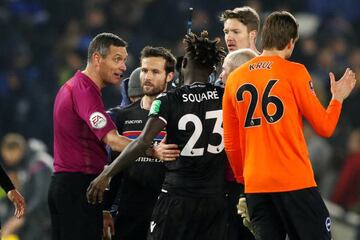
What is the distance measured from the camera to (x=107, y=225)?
A: 9.16 meters

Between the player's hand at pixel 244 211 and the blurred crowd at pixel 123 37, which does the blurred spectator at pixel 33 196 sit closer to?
the blurred crowd at pixel 123 37

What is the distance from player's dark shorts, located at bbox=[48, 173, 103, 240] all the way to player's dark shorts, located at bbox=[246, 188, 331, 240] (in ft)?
4.82

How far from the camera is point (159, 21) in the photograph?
18.7 metres

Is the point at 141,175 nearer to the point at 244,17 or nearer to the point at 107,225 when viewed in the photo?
the point at 107,225

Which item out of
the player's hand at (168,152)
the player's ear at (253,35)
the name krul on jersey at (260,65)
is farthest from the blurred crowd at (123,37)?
the name krul on jersey at (260,65)

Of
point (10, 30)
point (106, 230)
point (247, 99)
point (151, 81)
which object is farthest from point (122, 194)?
point (10, 30)

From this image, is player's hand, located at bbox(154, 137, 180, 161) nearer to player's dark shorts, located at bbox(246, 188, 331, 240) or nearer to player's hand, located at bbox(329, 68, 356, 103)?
player's dark shorts, located at bbox(246, 188, 331, 240)

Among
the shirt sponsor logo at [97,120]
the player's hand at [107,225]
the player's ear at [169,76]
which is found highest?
the player's ear at [169,76]

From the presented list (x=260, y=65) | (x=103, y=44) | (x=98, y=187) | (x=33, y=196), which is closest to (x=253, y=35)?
(x=103, y=44)

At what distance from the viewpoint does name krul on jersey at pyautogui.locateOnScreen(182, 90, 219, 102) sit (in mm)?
8109

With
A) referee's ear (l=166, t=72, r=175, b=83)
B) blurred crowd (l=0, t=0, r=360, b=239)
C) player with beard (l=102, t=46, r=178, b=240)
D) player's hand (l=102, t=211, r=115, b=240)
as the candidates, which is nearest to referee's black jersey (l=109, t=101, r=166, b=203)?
player with beard (l=102, t=46, r=178, b=240)

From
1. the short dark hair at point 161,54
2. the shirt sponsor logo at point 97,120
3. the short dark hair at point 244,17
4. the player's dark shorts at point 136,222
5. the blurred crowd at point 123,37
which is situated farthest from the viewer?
the blurred crowd at point 123,37

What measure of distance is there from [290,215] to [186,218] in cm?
94

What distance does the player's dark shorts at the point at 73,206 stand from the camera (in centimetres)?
857
